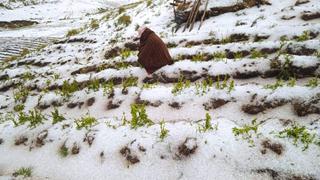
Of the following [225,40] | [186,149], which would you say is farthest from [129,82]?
[186,149]

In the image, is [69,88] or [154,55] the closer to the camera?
[154,55]

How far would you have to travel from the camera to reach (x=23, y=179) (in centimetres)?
454

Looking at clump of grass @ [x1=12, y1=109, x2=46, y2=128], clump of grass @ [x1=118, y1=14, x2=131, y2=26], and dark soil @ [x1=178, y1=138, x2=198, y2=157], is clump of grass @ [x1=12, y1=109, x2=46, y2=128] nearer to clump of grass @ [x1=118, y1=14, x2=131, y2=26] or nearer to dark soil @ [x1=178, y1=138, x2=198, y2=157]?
dark soil @ [x1=178, y1=138, x2=198, y2=157]

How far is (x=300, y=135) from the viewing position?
12.2 feet

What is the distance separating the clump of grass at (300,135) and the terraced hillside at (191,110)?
13mm

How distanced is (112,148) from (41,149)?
1554mm

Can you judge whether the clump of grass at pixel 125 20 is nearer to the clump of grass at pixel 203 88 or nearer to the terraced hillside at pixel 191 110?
the terraced hillside at pixel 191 110

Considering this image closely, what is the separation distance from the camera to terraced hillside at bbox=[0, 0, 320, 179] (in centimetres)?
380

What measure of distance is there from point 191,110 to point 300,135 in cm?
203

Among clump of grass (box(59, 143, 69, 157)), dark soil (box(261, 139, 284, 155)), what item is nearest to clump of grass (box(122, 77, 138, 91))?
clump of grass (box(59, 143, 69, 157))

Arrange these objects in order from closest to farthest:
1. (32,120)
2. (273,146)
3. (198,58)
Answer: (273,146) < (32,120) < (198,58)

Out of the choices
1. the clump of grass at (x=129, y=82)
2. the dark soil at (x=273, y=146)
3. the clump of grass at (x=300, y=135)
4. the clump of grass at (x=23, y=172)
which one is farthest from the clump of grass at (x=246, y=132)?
the clump of grass at (x=23, y=172)

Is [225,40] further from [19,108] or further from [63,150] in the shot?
[19,108]

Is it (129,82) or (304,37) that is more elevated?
(304,37)
